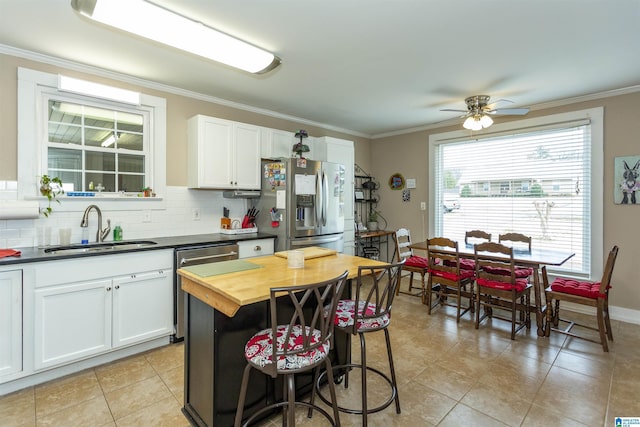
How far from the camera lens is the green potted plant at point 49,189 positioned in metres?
2.64

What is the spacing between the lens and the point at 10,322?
2.11 metres

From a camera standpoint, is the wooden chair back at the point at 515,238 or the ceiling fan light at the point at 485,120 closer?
the ceiling fan light at the point at 485,120

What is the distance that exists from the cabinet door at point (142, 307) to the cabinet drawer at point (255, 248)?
0.77 m

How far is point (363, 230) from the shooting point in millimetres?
5402

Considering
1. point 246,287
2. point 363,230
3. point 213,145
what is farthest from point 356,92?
point 246,287

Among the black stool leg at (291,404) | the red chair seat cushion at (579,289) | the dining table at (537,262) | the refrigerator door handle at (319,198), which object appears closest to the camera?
the black stool leg at (291,404)

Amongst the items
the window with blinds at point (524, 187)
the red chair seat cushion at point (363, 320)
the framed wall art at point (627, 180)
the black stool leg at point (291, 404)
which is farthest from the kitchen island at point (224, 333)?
the framed wall art at point (627, 180)

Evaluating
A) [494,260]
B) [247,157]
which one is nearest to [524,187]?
[494,260]

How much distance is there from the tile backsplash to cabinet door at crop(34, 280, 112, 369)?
2.25ft

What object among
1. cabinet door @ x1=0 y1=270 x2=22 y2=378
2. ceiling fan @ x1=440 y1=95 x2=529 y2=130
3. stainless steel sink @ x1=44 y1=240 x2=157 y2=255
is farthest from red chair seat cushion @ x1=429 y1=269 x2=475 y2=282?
cabinet door @ x1=0 y1=270 x2=22 y2=378

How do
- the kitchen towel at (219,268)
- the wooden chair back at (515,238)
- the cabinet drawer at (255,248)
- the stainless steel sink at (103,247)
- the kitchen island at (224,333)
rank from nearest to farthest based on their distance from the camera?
the kitchen island at (224,333)
the kitchen towel at (219,268)
the stainless steel sink at (103,247)
the cabinet drawer at (255,248)
the wooden chair back at (515,238)

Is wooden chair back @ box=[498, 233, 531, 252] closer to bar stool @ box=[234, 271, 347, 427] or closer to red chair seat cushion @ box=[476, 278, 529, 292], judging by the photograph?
red chair seat cushion @ box=[476, 278, 529, 292]

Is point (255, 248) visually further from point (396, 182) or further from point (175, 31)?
point (396, 182)

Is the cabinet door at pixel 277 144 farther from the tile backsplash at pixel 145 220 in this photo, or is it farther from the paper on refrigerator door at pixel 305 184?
the tile backsplash at pixel 145 220
